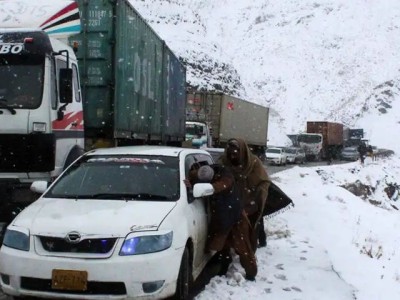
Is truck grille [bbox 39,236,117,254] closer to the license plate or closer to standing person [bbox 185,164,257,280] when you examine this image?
the license plate

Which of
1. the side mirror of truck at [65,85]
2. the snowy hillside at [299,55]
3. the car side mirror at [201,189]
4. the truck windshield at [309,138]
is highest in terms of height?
the snowy hillside at [299,55]

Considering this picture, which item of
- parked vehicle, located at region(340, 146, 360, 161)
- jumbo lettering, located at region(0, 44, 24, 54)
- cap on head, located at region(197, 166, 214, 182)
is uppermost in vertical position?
jumbo lettering, located at region(0, 44, 24, 54)

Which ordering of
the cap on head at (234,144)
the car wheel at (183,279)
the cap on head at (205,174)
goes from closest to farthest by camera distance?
the car wheel at (183,279), the cap on head at (205,174), the cap on head at (234,144)

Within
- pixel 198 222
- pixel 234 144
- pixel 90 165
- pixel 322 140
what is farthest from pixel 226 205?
pixel 322 140

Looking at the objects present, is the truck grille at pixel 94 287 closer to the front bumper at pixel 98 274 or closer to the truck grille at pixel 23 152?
the front bumper at pixel 98 274

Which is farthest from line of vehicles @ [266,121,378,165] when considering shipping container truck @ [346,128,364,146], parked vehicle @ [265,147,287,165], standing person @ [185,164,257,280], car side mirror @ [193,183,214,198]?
car side mirror @ [193,183,214,198]

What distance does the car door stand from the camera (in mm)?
5461

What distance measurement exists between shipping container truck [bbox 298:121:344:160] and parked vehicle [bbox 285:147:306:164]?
8.49ft

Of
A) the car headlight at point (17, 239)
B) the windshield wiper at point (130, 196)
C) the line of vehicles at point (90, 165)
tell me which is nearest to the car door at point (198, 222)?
the line of vehicles at point (90, 165)

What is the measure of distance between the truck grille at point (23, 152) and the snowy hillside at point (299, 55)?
59.8 meters

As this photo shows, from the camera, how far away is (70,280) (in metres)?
4.36

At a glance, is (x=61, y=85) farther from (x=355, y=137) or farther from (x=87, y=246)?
(x=355, y=137)

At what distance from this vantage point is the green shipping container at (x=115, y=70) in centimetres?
959

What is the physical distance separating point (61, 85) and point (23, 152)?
1111 millimetres
